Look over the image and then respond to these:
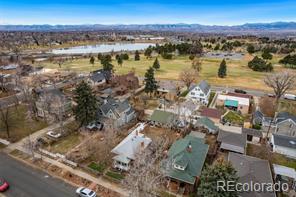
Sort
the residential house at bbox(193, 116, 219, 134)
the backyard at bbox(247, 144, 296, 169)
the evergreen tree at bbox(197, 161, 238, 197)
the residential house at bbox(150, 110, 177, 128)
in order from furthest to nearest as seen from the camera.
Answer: the residential house at bbox(150, 110, 177, 128) < the residential house at bbox(193, 116, 219, 134) < the backyard at bbox(247, 144, 296, 169) < the evergreen tree at bbox(197, 161, 238, 197)

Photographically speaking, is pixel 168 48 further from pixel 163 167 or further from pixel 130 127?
pixel 163 167

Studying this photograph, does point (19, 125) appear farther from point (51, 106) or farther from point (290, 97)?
point (290, 97)

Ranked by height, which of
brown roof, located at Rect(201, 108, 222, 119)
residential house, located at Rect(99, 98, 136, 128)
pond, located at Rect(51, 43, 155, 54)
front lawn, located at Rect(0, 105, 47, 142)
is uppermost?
pond, located at Rect(51, 43, 155, 54)

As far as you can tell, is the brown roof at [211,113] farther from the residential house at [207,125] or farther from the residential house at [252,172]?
the residential house at [252,172]

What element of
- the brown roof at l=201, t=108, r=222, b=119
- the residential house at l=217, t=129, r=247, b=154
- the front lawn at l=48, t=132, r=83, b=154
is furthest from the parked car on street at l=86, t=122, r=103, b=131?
the residential house at l=217, t=129, r=247, b=154

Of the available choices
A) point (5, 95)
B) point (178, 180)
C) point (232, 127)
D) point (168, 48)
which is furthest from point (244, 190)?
point (168, 48)

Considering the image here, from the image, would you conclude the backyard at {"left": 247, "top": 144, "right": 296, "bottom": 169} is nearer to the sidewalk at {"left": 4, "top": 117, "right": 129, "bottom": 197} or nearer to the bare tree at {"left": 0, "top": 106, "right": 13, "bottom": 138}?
the sidewalk at {"left": 4, "top": 117, "right": 129, "bottom": 197}
